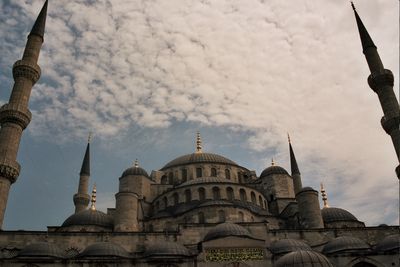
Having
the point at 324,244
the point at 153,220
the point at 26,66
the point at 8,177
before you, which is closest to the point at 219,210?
the point at 153,220

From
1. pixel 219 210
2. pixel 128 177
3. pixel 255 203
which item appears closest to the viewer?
pixel 219 210

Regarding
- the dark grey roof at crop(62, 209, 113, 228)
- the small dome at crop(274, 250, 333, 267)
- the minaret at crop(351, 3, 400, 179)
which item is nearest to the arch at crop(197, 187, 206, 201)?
the dark grey roof at crop(62, 209, 113, 228)

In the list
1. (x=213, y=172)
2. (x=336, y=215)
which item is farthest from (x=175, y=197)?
(x=336, y=215)

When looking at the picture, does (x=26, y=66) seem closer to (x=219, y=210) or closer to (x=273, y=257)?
(x=219, y=210)

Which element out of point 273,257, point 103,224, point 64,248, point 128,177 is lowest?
point 273,257

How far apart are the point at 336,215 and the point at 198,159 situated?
427 inches

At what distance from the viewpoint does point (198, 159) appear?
29594mm

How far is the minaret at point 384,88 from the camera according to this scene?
20.5 meters

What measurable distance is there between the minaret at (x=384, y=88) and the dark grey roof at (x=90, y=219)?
16105mm

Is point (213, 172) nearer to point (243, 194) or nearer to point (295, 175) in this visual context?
point (243, 194)

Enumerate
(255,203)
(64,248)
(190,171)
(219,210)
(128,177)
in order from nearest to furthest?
(64,248), (219,210), (255,203), (128,177), (190,171)

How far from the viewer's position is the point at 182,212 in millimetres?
21641

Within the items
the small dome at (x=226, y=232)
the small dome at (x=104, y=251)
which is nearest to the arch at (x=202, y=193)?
the small dome at (x=226, y=232)

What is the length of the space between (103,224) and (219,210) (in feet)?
21.7
